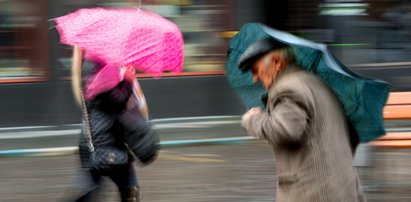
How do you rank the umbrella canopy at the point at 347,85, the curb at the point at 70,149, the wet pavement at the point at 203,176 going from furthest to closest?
the curb at the point at 70,149
the wet pavement at the point at 203,176
the umbrella canopy at the point at 347,85

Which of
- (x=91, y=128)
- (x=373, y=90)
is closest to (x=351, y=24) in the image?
(x=91, y=128)

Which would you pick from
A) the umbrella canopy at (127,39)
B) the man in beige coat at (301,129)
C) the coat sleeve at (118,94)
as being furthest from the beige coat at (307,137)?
the coat sleeve at (118,94)

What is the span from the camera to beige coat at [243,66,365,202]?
10.3ft

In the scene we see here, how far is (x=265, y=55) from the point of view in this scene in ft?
10.8

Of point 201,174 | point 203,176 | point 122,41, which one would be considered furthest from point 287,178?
point 201,174

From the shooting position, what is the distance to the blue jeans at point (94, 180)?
4.96 m

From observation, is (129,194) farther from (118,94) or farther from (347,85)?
(347,85)

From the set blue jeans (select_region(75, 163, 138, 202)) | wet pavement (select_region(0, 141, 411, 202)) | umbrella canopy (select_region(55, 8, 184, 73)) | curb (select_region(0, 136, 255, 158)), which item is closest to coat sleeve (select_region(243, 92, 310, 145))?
umbrella canopy (select_region(55, 8, 184, 73))

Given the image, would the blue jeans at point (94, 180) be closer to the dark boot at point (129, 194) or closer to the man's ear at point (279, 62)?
the dark boot at point (129, 194)

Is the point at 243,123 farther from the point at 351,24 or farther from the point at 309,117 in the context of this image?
the point at 351,24

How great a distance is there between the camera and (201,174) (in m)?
7.88

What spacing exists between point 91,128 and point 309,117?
6.76 feet

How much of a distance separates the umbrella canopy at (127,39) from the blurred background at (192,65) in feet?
11.3

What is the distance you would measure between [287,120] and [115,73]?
1.95 metres
